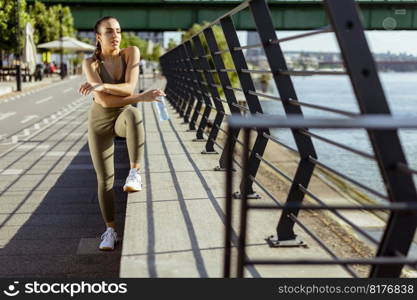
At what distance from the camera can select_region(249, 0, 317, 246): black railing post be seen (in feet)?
13.7

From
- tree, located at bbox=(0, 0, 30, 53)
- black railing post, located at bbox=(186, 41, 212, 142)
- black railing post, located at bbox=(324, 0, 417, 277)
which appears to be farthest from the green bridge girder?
black railing post, located at bbox=(324, 0, 417, 277)

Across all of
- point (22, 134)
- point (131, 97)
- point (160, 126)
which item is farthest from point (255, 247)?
point (22, 134)

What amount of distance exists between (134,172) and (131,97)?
0.81 metres

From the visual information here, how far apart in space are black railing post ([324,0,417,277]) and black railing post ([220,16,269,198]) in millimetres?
2072

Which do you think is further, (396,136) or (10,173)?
(10,173)

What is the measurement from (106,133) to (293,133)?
4.77ft

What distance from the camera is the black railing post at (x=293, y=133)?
4.19 m

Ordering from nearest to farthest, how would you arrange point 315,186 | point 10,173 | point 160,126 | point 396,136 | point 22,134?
point 396,136 < point 10,173 < point 160,126 < point 22,134 < point 315,186

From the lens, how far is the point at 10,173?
29.4 ft

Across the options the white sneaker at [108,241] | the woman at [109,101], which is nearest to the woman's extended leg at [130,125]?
the woman at [109,101]

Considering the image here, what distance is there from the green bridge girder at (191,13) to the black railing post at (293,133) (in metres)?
42.5

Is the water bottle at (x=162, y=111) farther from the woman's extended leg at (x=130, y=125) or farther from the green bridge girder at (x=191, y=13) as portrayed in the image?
the green bridge girder at (x=191, y=13)

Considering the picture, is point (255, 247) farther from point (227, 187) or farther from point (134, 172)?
point (227, 187)

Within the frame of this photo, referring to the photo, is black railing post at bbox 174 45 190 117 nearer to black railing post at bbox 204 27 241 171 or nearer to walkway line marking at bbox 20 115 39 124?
walkway line marking at bbox 20 115 39 124
